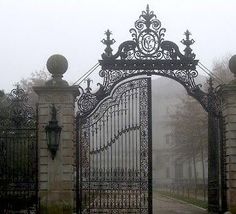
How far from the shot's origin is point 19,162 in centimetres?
1355

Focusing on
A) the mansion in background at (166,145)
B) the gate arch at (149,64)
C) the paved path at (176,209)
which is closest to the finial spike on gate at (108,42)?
the gate arch at (149,64)

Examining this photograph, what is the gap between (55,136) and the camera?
1238cm

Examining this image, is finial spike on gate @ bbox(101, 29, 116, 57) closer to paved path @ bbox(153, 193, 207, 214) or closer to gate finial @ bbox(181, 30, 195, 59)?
gate finial @ bbox(181, 30, 195, 59)

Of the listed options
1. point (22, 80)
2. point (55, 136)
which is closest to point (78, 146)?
point (55, 136)

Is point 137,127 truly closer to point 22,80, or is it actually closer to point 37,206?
point 37,206

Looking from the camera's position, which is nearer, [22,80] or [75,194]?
[75,194]

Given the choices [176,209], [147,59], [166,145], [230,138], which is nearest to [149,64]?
[147,59]

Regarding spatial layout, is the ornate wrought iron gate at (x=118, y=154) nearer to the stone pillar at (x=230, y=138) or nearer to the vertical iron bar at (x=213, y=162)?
the vertical iron bar at (x=213, y=162)

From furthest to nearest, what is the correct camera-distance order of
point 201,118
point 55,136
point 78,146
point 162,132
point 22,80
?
point 162,132, point 22,80, point 201,118, point 78,146, point 55,136

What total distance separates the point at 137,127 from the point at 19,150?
11.4 feet

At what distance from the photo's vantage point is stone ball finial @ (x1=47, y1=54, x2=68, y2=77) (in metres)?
13.0

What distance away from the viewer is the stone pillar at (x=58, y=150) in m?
12.4

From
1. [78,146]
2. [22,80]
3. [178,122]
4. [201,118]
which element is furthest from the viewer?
[22,80]

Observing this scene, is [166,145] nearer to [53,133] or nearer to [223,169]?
[223,169]
